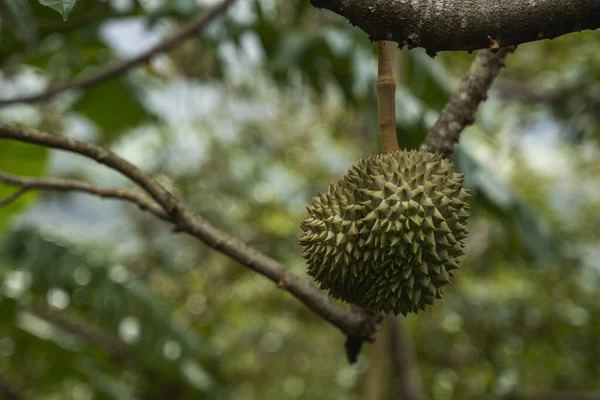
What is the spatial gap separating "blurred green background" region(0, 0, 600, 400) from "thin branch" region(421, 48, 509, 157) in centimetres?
54

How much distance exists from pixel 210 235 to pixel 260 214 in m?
5.48

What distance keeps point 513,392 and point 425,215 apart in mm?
3971

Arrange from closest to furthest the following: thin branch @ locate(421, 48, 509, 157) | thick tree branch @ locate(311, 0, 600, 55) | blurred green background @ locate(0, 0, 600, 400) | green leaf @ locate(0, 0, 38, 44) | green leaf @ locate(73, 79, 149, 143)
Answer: thick tree branch @ locate(311, 0, 600, 55)
thin branch @ locate(421, 48, 509, 157)
green leaf @ locate(0, 0, 38, 44)
blurred green background @ locate(0, 0, 600, 400)
green leaf @ locate(73, 79, 149, 143)

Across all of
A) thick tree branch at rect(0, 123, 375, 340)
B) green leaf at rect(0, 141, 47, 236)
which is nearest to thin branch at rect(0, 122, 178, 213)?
thick tree branch at rect(0, 123, 375, 340)

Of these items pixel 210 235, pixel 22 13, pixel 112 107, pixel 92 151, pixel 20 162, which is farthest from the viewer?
pixel 112 107

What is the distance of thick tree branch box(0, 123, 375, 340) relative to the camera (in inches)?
64.1

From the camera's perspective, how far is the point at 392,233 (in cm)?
128

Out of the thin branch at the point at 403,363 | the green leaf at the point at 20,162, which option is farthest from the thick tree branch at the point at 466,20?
the thin branch at the point at 403,363

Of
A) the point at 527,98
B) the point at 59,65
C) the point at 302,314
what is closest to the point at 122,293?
the point at 59,65

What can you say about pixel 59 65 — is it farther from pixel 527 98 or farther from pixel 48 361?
pixel 527 98

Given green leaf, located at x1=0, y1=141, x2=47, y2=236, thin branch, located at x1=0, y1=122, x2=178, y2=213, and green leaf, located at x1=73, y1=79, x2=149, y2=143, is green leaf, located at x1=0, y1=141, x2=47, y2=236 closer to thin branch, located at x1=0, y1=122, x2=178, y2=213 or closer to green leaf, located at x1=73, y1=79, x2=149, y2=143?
green leaf, located at x1=73, y1=79, x2=149, y2=143

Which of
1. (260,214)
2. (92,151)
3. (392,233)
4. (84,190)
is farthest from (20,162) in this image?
(260,214)

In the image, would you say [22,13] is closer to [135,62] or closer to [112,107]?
[135,62]

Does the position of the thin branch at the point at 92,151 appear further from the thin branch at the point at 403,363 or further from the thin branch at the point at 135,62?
the thin branch at the point at 403,363
